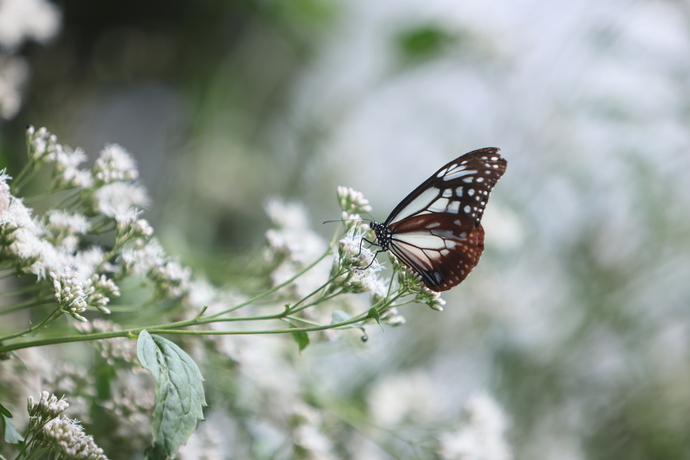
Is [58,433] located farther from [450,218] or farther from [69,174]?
[450,218]

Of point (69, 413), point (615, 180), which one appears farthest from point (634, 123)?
point (69, 413)

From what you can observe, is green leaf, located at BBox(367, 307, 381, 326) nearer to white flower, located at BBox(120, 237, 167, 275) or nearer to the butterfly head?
the butterfly head

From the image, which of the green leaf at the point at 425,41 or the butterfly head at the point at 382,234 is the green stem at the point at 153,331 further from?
→ the green leaf at the point at 425,41

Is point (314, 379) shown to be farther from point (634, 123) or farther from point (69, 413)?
point (634, 123)

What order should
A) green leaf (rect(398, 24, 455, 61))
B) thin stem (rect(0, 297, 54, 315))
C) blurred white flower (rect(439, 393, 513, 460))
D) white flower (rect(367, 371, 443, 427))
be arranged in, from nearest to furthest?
thin stem (rect(0, 297, 54, 315))
blurred white flower (rect(439, 393, 513, 460))
white flower (rect(367, 371, 443, 427))
green leaf (rect(398, 24, 455, 61))

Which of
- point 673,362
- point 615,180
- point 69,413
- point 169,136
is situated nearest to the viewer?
point 69,413

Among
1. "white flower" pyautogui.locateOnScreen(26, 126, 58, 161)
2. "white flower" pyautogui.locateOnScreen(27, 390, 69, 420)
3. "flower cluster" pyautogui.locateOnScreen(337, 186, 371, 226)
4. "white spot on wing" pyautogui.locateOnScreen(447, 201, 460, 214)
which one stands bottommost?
"white flower" pyautogui.locateOnScreen(27, 390, 69, 420)

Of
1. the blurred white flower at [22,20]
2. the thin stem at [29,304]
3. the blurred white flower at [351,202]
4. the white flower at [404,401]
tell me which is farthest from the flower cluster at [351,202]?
the blurred white flower at [22,20]

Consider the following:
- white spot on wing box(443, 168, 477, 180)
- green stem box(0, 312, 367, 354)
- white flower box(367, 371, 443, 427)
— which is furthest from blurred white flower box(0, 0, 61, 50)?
white flower box(367, 371, 443, 427)
